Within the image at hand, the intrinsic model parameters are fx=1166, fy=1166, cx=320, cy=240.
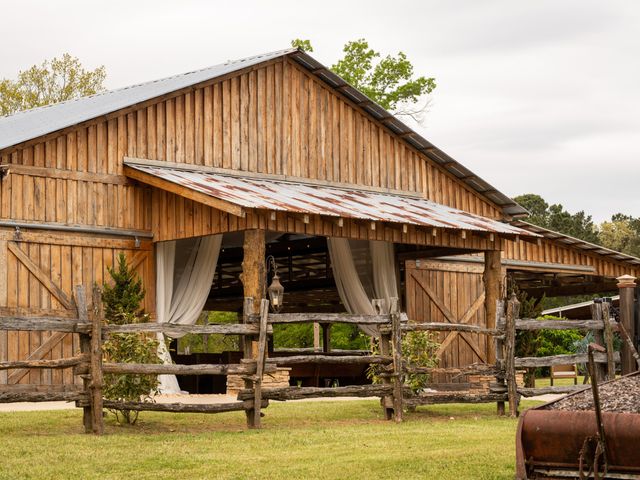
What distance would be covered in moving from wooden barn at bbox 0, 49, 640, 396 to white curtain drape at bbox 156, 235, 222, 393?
0.10 ft

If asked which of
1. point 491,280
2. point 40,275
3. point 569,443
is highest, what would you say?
point 40,275

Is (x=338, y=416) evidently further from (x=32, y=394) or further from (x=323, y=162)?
(x=323, y=162)

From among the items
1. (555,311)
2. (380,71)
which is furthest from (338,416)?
(380,71)

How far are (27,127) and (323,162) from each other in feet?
19.7

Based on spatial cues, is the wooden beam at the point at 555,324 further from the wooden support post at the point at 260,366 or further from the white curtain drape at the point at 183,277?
the white curtain drape at the point at 183,277

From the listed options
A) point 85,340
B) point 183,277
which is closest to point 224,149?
point 183,277

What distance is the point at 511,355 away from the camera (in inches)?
713

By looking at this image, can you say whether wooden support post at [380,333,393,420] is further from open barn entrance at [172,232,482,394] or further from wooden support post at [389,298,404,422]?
open barn entrance at [172,232,482,394]

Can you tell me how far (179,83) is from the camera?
23.3m

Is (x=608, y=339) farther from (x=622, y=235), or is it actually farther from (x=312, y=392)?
(x=622, y=235)

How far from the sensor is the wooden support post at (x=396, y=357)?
17.1 m

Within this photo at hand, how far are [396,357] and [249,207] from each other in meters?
3.38

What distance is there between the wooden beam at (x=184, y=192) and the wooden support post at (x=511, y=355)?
4.44 metres

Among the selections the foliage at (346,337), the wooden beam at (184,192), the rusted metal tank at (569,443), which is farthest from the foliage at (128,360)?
the foliage at (346,337)
